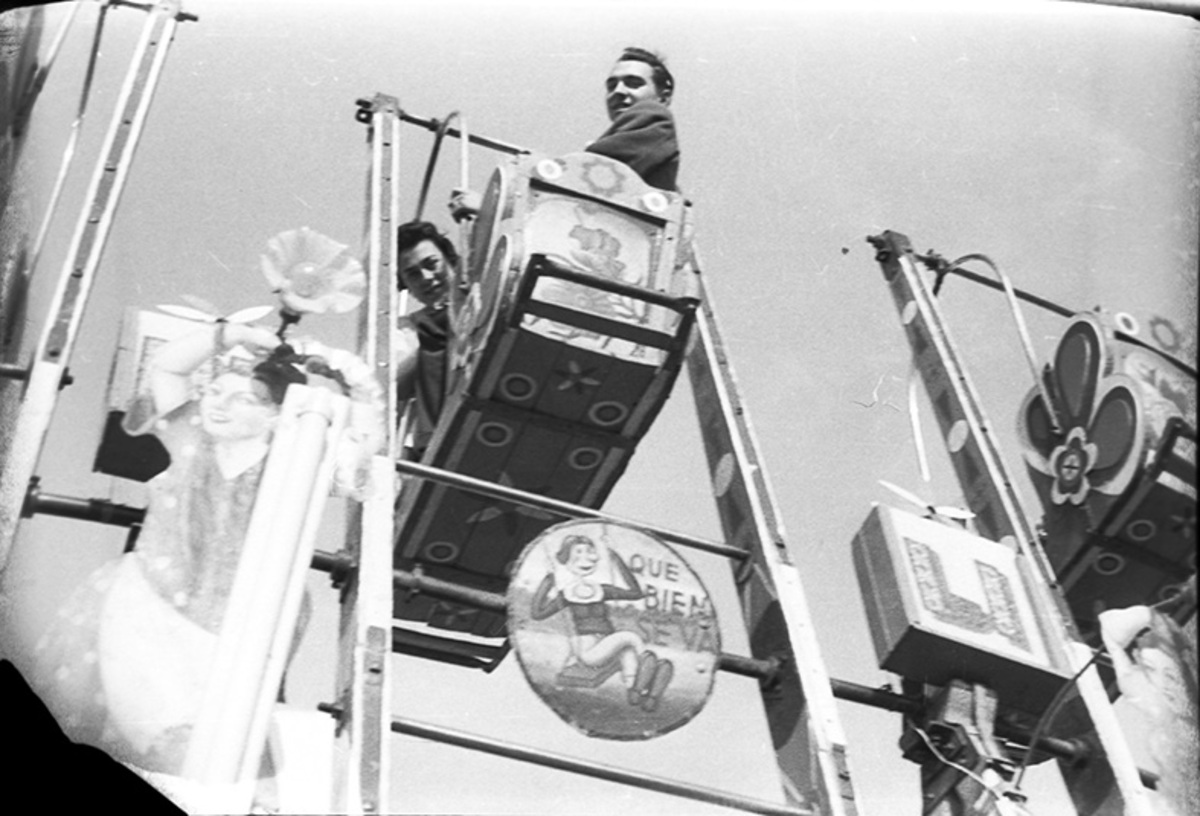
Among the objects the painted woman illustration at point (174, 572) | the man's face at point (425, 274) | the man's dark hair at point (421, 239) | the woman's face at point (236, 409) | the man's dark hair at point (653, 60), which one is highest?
the man's dark hair at point (653, 60)

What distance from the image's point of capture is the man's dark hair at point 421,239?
3.70 m

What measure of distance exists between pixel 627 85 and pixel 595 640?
3.81 ft

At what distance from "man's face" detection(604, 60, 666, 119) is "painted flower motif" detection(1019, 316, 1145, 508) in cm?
98

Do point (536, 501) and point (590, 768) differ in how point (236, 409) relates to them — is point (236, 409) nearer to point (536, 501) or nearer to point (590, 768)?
point (536, 501)

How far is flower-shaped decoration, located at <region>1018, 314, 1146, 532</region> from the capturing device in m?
3.56

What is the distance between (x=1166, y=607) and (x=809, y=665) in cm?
73

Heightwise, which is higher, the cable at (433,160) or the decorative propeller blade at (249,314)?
the cable at (433,160)

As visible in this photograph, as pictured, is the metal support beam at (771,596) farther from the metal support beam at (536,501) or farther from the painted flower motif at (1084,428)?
the painted flower motif at (1084,428)

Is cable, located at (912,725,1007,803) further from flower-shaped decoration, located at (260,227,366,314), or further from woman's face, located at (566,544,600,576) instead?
flower-shaped decoration, located at (260,227,366,314)

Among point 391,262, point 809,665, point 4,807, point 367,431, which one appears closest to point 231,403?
point 367,431

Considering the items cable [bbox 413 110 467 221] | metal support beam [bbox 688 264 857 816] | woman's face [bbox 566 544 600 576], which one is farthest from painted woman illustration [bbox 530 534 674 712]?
cable [bbox 413 110 467 221]

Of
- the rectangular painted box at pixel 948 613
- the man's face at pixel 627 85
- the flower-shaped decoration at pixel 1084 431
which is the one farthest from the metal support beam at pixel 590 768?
the man's face at pixel 627 85

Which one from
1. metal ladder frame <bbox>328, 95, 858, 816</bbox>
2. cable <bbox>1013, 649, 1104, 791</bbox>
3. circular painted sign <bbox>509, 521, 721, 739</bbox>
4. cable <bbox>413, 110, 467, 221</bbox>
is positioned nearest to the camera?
metal ladder frame <bbox>328, 95, 858, 816</bbox>

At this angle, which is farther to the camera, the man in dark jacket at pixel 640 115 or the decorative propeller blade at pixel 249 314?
the man in dark jacket at pixel 640 115
